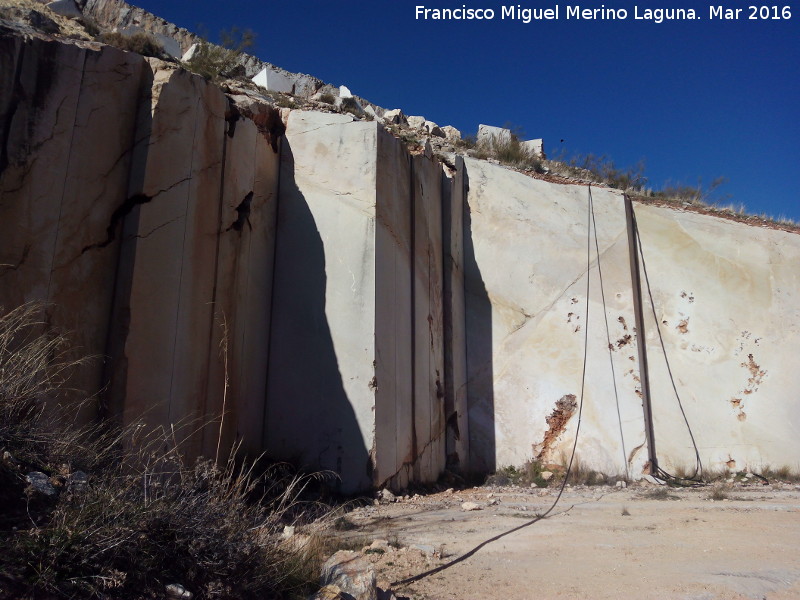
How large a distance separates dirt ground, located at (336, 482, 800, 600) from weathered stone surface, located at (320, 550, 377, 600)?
0.31m

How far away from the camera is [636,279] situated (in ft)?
32.6

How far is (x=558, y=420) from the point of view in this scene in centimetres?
928

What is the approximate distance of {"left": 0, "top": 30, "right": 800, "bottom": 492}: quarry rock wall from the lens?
5000 millimetres

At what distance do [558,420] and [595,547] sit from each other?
4.72m

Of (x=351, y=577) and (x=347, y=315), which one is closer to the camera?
(x=351, y=577)

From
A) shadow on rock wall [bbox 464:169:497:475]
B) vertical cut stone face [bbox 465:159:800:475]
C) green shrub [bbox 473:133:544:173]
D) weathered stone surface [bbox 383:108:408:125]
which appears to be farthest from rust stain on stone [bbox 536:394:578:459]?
weathered stone surface [bbox 383:108:408:125]

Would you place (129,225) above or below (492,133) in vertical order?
below

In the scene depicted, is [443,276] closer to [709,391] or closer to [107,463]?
[709,391]

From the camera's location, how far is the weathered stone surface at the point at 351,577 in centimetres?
308

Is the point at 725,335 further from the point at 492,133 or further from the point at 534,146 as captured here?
the point at 492,133

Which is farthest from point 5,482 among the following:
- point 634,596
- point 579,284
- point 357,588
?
point 579,284

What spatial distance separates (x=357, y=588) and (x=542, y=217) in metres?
7.99

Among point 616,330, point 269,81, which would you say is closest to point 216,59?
point 269,81

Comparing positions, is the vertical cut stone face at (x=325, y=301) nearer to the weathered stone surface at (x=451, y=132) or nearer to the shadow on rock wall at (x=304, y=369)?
the shadow on rock wall at (x=304, y=369)
